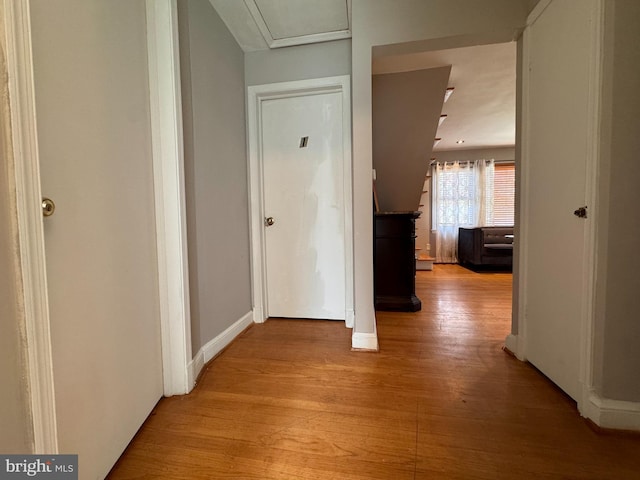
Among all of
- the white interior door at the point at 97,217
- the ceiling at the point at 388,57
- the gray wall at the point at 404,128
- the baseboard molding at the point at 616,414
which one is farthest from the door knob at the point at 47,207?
the gray wall at the point at 404,128

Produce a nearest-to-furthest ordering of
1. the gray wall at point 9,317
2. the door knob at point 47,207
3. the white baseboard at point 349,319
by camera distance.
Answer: the gray wall at point 9,317 → the door knob at point 47,207 → the white baseboard at point 349,319

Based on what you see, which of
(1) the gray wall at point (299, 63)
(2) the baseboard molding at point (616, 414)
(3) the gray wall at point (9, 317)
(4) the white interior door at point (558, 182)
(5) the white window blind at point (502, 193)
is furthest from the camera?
(5) the white window blind at point (502, 193)

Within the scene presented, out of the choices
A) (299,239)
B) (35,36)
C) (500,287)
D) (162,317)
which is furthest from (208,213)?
(500,287)

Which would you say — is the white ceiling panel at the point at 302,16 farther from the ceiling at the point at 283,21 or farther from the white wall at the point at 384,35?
the white wall at the point at 384,35

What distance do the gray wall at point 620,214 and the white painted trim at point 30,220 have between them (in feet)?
6.01

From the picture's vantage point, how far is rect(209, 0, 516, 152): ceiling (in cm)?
172

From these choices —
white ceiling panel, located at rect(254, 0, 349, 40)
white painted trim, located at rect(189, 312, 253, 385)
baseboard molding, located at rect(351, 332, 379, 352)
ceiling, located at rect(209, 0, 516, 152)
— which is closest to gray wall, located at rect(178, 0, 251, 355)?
white painted trim, located at rect(189, 312, 253, 385)

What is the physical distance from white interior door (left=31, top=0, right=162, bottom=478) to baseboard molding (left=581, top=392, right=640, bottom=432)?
185 centimetres

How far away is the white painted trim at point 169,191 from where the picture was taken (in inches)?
46.9

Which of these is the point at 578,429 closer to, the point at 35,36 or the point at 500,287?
the point at 35,36

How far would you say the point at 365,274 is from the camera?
5.67ft

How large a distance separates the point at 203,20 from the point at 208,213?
115cm

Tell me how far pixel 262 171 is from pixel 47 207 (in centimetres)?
166

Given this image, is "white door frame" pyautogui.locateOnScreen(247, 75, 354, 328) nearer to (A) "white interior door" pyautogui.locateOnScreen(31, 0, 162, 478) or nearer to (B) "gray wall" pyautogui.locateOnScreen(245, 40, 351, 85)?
(B) "gray wall" pyautogui.locateOnScreen(245, 40, 351, 85)
